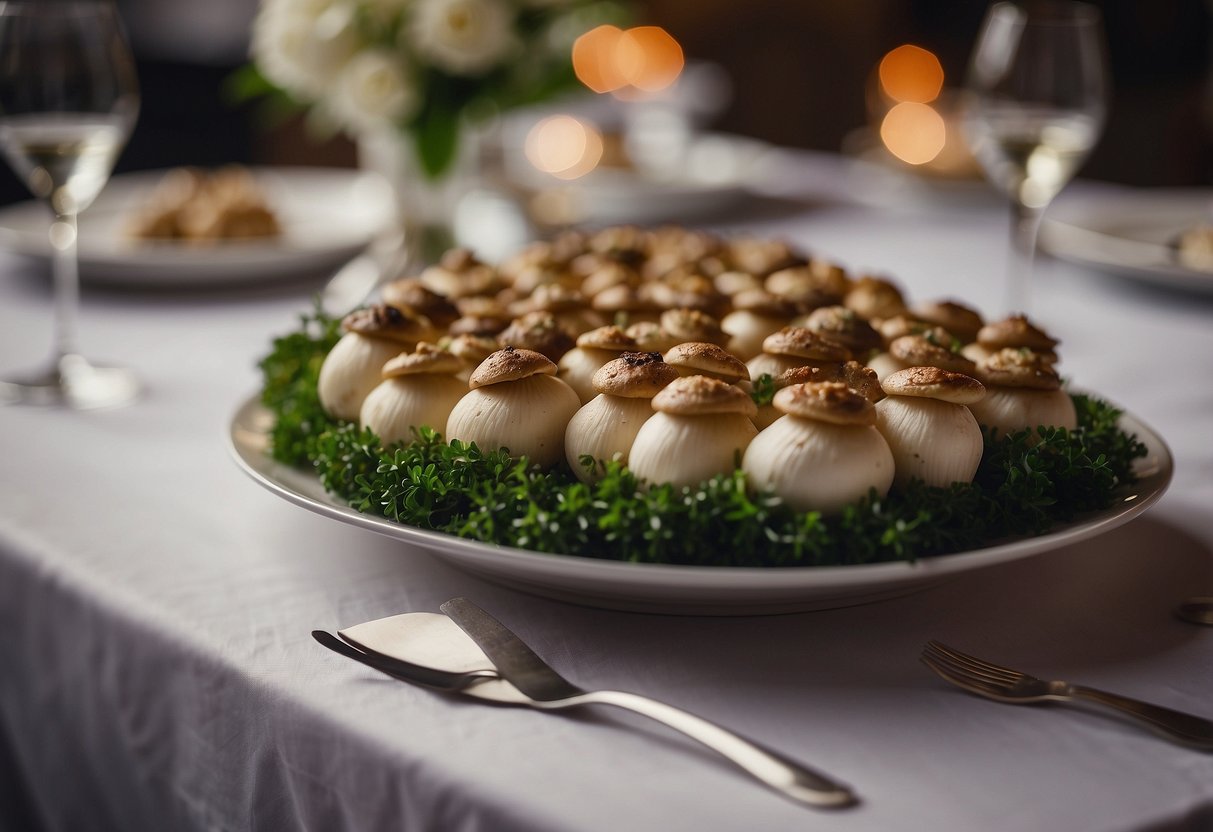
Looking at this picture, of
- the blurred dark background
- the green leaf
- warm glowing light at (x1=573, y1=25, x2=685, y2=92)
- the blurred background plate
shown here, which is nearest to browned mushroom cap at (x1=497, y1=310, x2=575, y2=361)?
the green leaf

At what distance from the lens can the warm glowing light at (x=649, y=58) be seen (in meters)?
4.16

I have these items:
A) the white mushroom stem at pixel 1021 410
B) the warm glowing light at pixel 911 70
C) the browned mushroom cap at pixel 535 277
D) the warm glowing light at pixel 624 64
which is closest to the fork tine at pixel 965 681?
the white mushroom stem at pixel 1021 410

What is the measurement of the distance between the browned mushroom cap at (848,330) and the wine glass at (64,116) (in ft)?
2.37

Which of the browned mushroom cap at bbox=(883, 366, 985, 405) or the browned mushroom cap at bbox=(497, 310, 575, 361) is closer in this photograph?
the browned mushroom cap at bbox=(883, 366, 985, 405)

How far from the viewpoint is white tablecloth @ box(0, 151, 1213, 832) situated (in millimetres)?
551

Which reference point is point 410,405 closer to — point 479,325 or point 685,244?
point 479,325

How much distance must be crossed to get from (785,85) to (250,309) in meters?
4.28

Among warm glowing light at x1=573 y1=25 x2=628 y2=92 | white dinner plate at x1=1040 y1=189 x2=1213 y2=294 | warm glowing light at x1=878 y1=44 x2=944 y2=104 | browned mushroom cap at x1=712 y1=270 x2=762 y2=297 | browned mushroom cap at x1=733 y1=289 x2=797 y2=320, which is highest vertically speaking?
warm glowing light at x1=878 y1=44 x2=944 y2=104

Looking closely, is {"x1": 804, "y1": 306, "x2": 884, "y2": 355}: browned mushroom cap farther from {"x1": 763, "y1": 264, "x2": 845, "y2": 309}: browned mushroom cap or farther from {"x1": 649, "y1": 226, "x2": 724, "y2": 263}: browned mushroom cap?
{"x1": 649, "y1": 226, "x2": 724, "y2": 263}: browned mushroom cap

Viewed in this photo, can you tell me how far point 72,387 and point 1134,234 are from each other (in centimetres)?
148

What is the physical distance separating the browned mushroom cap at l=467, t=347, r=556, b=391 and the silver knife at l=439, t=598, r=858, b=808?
0.52ft

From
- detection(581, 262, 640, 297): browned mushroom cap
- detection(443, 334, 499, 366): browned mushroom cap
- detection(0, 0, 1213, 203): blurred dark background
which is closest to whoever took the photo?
detection(443, 334, 499, 366): browned mushroom cap

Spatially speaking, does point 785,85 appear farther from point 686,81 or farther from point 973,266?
point 973,266

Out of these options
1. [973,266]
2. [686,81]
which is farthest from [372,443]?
[686,81]
